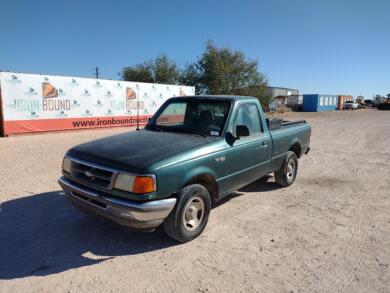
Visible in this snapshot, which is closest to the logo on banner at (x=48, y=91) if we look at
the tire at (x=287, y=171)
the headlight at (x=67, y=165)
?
the headlight at (x=67, y=165)

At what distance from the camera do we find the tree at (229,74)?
37.2 metres

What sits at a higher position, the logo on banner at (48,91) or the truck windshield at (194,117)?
the logo on banner at (48,91)

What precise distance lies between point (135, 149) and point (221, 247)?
1626mm

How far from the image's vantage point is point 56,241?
3.81 m

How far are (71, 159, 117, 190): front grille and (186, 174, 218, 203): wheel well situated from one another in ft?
3.13

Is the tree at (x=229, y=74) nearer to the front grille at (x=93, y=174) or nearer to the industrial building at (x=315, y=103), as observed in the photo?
the industrial building at (x=315, y=103)

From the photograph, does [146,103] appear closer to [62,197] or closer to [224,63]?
[62,197]

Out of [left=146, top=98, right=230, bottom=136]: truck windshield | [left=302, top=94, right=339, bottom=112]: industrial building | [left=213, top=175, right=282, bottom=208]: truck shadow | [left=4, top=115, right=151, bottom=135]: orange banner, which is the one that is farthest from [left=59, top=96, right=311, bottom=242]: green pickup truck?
[left=302, top=94, right=339, bottom=112]: industrial building

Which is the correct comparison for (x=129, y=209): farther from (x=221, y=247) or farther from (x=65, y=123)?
(x=65, y=123)

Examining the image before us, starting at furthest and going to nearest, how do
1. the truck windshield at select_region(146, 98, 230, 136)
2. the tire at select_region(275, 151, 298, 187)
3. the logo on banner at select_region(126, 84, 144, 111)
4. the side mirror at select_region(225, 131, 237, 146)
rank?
the logo on banner at select_region(126, 84, 144, 111) → the tire at select_region(275, 151, 298, 187) → the truck windshield at select_region(146, 98, 230, 136) → the side mirror at select_region(225, 131, 237, 146)

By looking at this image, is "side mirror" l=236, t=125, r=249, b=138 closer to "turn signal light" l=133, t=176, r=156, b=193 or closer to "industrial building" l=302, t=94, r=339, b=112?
"turn signal light" l=133, t=176, r=156, b=193

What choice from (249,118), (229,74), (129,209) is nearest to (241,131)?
(249,118)

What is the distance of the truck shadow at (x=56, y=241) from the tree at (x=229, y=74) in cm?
3403

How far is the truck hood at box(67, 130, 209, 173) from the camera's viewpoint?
11.2ft
